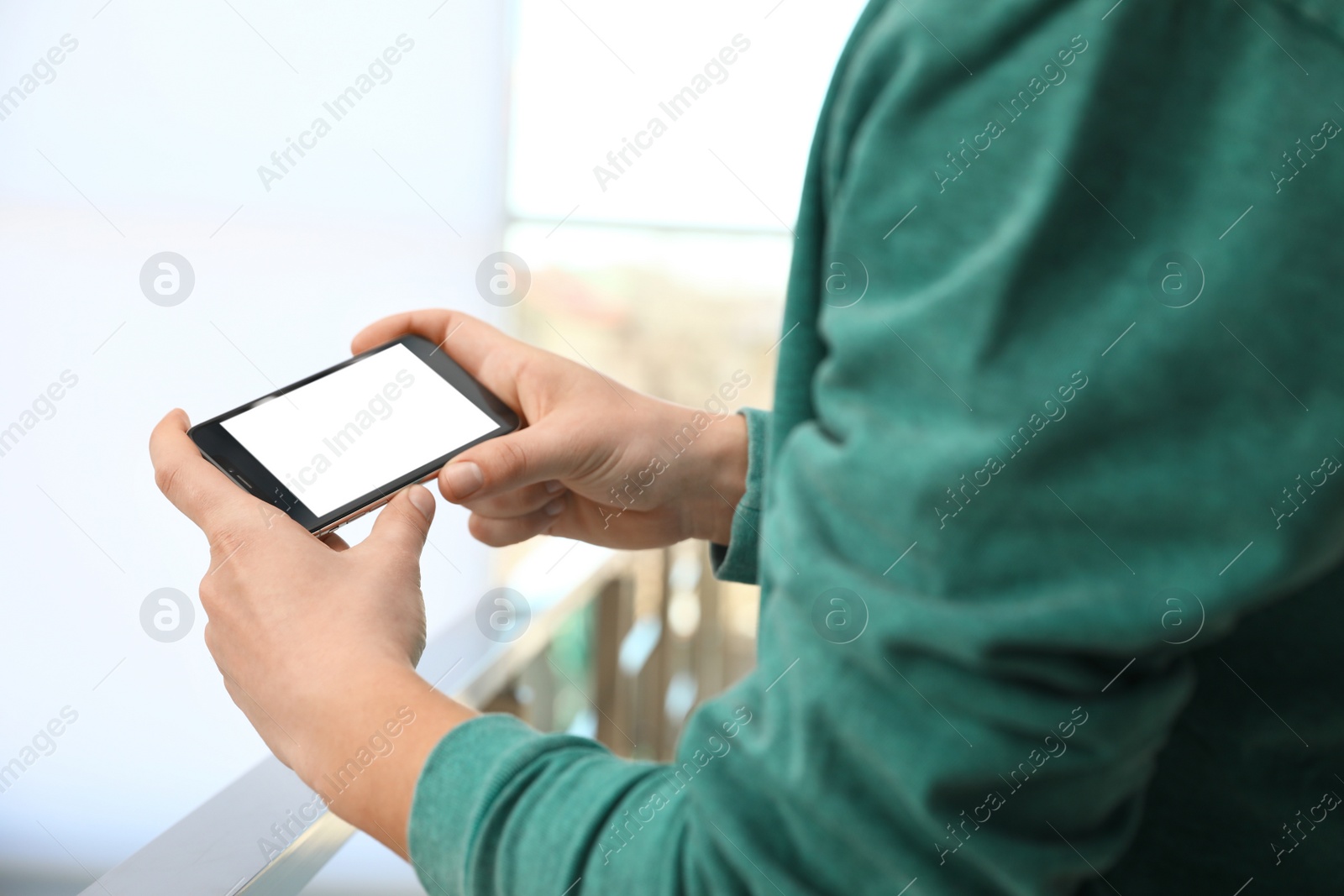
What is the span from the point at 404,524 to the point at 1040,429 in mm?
382

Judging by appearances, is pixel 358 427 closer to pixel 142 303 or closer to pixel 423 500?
pixel 423 500

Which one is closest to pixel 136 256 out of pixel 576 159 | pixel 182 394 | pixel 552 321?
pixel 182 394

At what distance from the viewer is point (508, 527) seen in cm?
79

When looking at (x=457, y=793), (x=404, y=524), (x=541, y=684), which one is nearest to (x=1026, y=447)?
(x=457, y=793)

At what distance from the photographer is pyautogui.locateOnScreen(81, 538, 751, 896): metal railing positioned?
1.59ft

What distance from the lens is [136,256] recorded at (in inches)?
52.2

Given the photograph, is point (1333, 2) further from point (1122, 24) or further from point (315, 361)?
point (315, 361)

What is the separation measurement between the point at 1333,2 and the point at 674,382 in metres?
2.37

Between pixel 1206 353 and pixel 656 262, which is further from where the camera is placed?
pixel 656 262

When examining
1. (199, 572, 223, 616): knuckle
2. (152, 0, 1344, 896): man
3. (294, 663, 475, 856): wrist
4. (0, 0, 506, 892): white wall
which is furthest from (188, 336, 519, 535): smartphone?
(0, 0, 506, 892): white wall

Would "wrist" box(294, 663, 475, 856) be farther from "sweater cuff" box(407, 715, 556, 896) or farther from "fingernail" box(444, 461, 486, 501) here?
"fingernail" box(444, 461, 486, 501)

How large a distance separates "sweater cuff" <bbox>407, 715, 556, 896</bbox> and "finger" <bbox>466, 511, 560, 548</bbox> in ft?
1.36

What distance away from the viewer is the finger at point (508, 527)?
78cm

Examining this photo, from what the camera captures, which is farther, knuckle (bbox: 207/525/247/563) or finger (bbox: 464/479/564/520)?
finger (bbox: 464/479/564/520)
